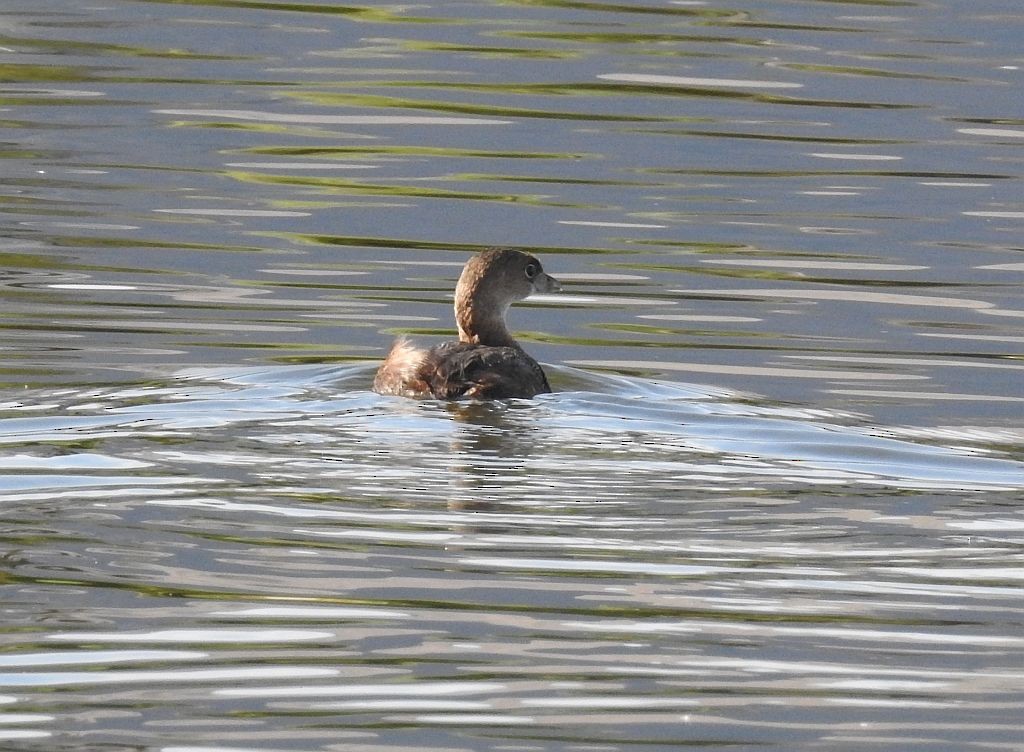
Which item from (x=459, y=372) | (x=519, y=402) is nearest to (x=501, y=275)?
(x=459, y=372)

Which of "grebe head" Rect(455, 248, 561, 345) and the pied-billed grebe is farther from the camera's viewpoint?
"grebe head" Rect(455, 248, 561, 345)

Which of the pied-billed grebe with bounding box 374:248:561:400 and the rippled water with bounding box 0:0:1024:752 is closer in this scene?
the rippled water with bounding box 0:0:1024:752

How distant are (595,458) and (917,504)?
4.40 ft

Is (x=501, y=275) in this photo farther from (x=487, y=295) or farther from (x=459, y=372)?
(x=459, y=372)

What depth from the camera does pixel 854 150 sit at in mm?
17406

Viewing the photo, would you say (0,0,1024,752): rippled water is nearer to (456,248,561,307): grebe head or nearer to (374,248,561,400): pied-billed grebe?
(374,248,561,400): pied-billed grebe

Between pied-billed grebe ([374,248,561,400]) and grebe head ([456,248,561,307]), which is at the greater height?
grebe head ([456,248,561,307])

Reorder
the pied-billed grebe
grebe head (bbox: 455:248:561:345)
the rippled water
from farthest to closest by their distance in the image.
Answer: grebe head (bbox: 455:248:561:345) < the pied-billed grebe < the rippled water

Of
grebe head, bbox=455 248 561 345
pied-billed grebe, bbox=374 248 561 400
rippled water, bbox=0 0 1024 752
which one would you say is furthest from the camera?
grebe head, bbox=455 248 561 345

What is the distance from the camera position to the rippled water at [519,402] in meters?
6.16

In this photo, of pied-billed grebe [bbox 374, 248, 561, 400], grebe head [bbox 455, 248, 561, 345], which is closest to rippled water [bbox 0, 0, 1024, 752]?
pied-billed grebe [bbox 374, 248, 561, 400]


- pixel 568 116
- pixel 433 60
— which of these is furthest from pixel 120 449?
→ pixel 433 60

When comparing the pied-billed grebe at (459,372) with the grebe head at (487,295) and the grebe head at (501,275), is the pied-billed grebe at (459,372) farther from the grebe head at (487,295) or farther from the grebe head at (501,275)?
the grebe head at (501,275)

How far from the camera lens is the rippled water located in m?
6.16
